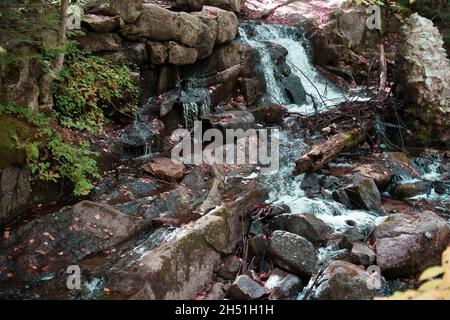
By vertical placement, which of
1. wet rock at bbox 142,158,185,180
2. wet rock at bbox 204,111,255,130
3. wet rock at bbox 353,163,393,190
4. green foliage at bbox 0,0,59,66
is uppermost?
green foliage at bbox 0,0,59,66

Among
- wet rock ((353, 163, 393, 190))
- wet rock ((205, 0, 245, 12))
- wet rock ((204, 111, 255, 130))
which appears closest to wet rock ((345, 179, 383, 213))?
wet rock ((353, 163, 393, 190))

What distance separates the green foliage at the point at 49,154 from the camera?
6117 millimetres

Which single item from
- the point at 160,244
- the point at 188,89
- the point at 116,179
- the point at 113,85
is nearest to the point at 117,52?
the point at 113,85

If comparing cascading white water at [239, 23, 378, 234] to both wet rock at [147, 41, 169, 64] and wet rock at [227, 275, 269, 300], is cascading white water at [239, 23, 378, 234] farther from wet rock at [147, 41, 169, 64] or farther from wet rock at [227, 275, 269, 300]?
wet rock at [147, 41, 169, 64]

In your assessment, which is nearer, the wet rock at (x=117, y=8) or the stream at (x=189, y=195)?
the stream at (x=189, y=195)

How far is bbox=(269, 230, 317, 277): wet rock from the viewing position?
215 inches

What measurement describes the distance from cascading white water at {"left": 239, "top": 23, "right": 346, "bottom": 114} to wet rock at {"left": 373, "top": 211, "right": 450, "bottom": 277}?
6.40 m

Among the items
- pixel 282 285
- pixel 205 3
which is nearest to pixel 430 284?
pixel 282 285

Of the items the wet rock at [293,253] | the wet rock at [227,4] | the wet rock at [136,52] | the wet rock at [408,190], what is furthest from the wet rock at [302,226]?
the wet rock at [227,4]

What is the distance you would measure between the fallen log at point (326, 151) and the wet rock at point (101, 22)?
5.44m

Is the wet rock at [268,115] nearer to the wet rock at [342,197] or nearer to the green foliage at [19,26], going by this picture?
the wet rock at [342,197]

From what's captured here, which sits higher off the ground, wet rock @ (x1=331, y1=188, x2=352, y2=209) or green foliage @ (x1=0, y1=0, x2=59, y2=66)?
green foliage @ (x1=0, y1=0, x2=59, y2=66)

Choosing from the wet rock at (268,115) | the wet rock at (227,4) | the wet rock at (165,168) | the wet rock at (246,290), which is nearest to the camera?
the wet rock at (246,290)
